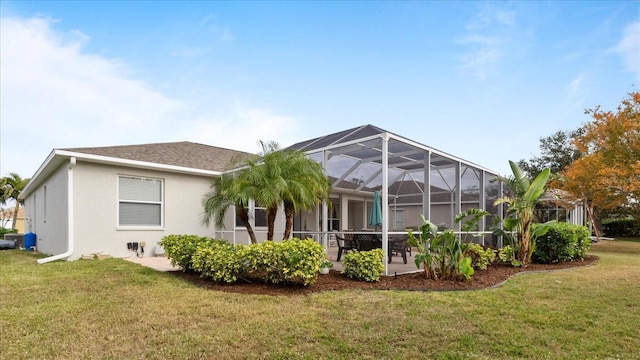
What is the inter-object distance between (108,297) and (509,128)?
565 inches

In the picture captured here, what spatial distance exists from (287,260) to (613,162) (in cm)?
1659

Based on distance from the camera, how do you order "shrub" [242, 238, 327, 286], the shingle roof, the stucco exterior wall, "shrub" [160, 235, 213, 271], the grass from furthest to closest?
the shingle roof, the stucco exterior wall, "shrub" [160, 235, 213, 271], "shrub" [242, 238, 327, 286], the grass

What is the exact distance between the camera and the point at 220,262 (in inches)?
266

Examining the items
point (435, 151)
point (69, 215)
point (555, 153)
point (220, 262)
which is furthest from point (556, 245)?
point (555, 153)

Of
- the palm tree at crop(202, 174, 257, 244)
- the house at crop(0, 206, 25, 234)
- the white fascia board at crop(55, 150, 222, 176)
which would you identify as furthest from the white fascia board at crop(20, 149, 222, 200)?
the house at crop(0, 206, 25, 234)

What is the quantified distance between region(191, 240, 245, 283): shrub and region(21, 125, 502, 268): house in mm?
2681

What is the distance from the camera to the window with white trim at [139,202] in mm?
11211

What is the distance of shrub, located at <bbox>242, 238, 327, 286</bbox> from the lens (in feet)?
20.7

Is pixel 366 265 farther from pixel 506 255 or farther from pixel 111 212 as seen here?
pixel 111 212

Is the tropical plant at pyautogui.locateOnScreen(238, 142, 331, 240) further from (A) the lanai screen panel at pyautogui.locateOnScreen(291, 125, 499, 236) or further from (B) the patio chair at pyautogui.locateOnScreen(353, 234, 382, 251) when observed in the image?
(B) the patio chair at pyautogui.locateOnScreen(353, 234, 382, 251)

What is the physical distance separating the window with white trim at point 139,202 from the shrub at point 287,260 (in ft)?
21.0

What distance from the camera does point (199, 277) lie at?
7.55 m

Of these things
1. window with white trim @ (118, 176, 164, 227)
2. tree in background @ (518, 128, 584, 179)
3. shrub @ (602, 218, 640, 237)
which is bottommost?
shrub @ (602, 218, 640, 237)

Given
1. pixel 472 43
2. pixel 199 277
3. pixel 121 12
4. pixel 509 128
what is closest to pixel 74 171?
pixel 121 12
